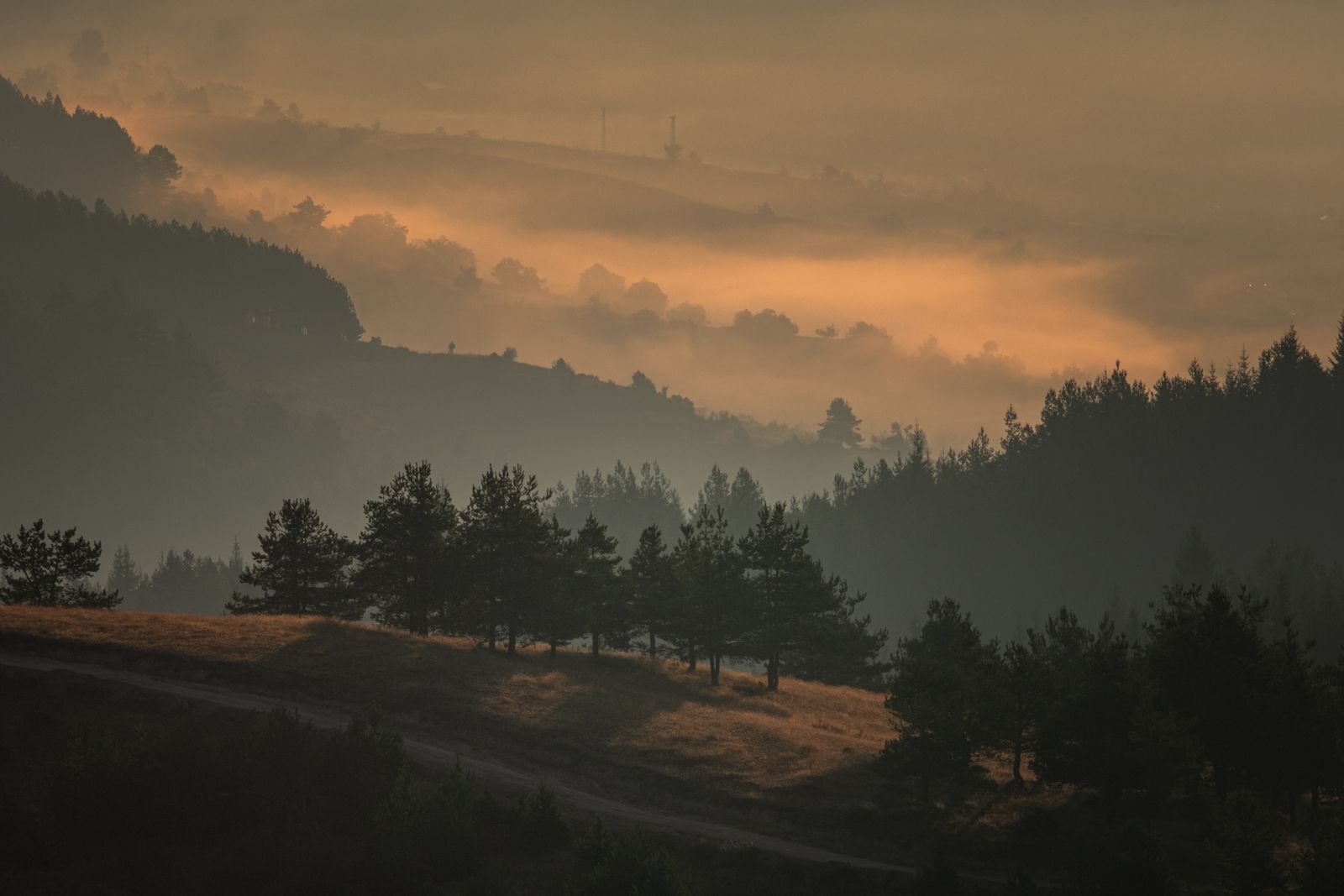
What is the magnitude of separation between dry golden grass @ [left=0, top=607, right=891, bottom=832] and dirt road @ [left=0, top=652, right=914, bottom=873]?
1.70 m

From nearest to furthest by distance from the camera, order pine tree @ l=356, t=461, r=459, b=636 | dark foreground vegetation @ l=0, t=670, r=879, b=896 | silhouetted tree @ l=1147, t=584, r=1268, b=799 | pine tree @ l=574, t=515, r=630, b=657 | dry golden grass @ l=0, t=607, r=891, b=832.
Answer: dark foreground vegetation @ l=0, t=670, r=879, b=896, silhouetted tree @ l=1147, t=584, r=1268, b=799, dry golden grass @ l=0, t=607, r=891, b=832, pine tree @ l=356, t=461, r=459, b=636, pine tree @ l=574, t=515, r=630, b=657

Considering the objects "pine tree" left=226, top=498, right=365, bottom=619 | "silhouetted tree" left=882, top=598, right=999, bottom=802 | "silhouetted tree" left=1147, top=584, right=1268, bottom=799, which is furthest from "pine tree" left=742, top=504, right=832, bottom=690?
"pine tree" left=226, top=498, right=365, bottom=619

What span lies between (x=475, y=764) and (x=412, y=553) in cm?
2787

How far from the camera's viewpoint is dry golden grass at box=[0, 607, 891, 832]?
5759 centimetres

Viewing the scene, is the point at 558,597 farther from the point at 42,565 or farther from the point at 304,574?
the point at 42,565

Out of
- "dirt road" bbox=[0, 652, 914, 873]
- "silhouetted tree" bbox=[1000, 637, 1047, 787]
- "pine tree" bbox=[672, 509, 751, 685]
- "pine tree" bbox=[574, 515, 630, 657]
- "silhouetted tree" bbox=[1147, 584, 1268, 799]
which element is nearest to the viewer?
"dirt road" bbox=[0, 652, 914, 873]

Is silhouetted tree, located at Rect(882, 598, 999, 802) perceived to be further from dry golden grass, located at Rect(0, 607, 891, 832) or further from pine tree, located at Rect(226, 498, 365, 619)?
pine tree, located at Rect(226, 498, 365, 619)

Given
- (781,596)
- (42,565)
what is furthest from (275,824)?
(781,596)

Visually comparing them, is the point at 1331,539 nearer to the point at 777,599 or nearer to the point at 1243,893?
the point at 777,599

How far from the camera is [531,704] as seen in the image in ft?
216

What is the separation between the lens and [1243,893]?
3772cm

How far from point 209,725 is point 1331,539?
183 m

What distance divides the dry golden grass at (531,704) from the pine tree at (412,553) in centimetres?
467

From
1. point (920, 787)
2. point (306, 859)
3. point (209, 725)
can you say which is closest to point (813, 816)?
point (920, 787)
